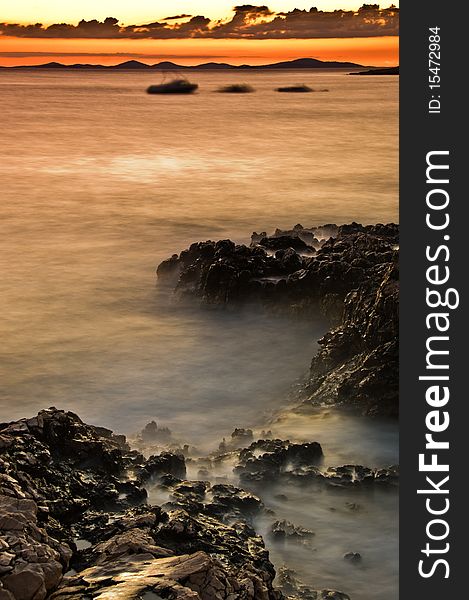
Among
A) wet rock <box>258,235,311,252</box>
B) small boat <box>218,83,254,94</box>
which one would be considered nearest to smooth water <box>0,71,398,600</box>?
wet rock <box>258,235,311,252</box>

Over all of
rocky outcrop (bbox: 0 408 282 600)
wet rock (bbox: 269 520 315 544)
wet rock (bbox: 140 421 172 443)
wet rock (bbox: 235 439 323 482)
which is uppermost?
rocky outcrop (bbox: 0 408 282 600)

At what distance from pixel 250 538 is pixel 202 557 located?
6.77ft

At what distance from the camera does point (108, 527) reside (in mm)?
8172

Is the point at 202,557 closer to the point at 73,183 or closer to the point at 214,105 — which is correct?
the point at 73,183

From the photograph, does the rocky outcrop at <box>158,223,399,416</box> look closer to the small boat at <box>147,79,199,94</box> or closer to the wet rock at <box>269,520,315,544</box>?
the wet rock at <box>269,520,315,544</box>

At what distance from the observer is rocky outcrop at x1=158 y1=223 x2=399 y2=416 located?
1343cm

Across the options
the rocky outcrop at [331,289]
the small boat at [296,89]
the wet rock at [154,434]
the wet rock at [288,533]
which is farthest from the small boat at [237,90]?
the wet rock at [288,533]

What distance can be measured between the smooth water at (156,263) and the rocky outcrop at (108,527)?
1483 millimetres

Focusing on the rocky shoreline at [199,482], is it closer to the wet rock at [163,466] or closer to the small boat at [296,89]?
the wet rock at [163,466]

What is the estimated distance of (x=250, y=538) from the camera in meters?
8.82

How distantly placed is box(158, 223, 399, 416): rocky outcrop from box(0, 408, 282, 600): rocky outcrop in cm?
364

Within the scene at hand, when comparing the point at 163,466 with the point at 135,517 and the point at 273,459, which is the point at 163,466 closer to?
the point at 273,459

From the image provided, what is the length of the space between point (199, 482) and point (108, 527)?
2.55m

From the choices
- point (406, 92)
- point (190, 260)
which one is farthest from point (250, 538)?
point (190, 260)
